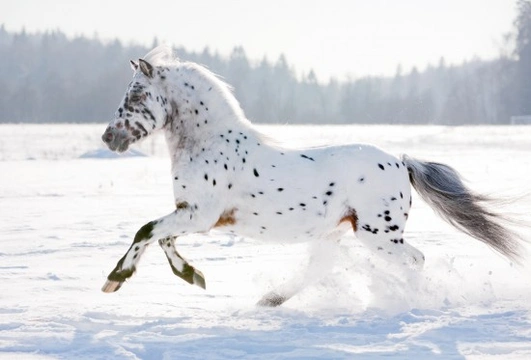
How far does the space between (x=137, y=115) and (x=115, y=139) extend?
0.24m

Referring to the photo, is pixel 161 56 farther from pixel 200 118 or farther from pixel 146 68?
pixel 200 118

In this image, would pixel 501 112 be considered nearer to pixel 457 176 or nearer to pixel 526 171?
pixel 526 171

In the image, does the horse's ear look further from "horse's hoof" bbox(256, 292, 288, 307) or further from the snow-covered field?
"horse's hoof" bbox(256, 292, 288, 307)

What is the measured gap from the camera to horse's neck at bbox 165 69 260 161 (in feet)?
17.6

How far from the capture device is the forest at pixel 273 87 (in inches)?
3238

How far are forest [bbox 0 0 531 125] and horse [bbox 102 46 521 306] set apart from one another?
65.2 metres

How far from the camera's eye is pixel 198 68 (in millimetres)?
5602

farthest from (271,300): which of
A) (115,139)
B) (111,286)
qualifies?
(115,139)

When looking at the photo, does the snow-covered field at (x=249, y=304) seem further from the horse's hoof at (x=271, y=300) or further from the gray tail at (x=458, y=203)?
the gray tail at (x=458, y=203)

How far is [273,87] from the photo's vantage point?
12131cm

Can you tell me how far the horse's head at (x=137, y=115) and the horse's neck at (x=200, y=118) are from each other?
0.11 metres

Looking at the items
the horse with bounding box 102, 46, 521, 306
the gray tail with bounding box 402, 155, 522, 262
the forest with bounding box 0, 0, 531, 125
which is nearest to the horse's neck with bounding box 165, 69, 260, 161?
the horse with bounding box 102, 46, 521, 306

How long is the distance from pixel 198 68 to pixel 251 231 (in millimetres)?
1317

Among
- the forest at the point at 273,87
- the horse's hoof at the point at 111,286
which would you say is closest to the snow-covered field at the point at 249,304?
the horse's hoof at the point at 111,286
